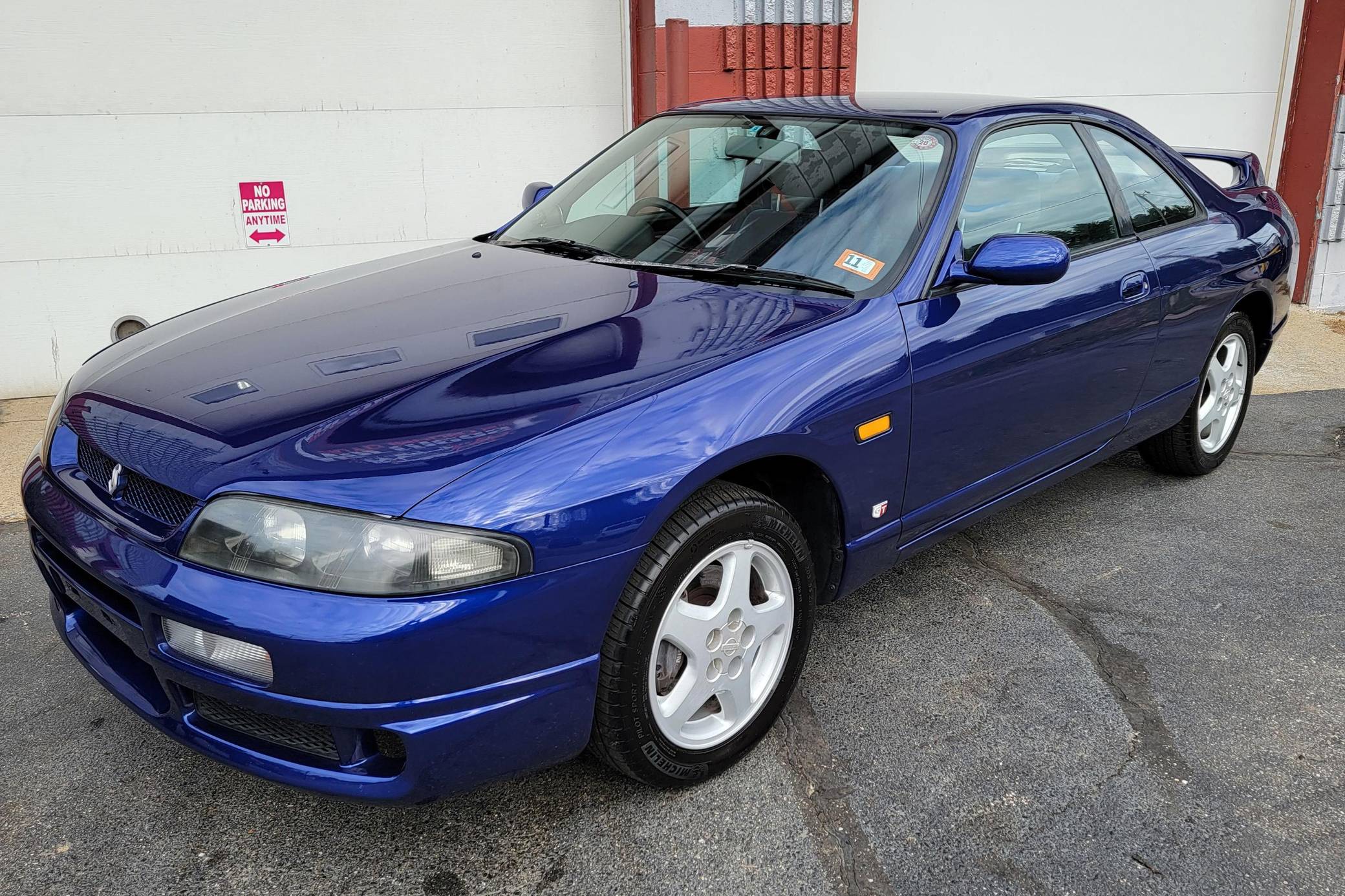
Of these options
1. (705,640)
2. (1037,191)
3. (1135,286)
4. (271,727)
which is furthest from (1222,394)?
(271,727)

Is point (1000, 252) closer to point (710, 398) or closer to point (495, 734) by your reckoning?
point (710, 398)

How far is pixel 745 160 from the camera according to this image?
322 centimetres

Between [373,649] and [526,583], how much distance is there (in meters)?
0.29

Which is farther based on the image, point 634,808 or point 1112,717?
point 1112,717

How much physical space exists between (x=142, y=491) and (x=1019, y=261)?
2.15 metres

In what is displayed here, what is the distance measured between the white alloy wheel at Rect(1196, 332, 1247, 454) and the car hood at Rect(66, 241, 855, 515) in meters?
2.31

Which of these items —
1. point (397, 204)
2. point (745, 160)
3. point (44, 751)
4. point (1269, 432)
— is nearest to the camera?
point (44, 751)

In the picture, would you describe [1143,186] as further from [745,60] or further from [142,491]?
[142,491]

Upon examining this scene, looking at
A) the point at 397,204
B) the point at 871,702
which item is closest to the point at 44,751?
the point at 871,702

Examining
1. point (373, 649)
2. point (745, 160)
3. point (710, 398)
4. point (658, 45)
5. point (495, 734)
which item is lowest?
point (495, 734)

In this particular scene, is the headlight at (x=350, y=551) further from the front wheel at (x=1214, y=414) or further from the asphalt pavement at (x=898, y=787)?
the front wheel at (x=1214, y=414)

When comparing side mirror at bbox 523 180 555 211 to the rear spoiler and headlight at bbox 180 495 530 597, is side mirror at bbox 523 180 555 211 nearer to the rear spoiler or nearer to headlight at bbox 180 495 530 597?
headlight at bbox 180 495 530 597

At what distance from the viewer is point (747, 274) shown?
109 inches

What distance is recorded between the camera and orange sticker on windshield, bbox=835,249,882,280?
2727 millimetres
